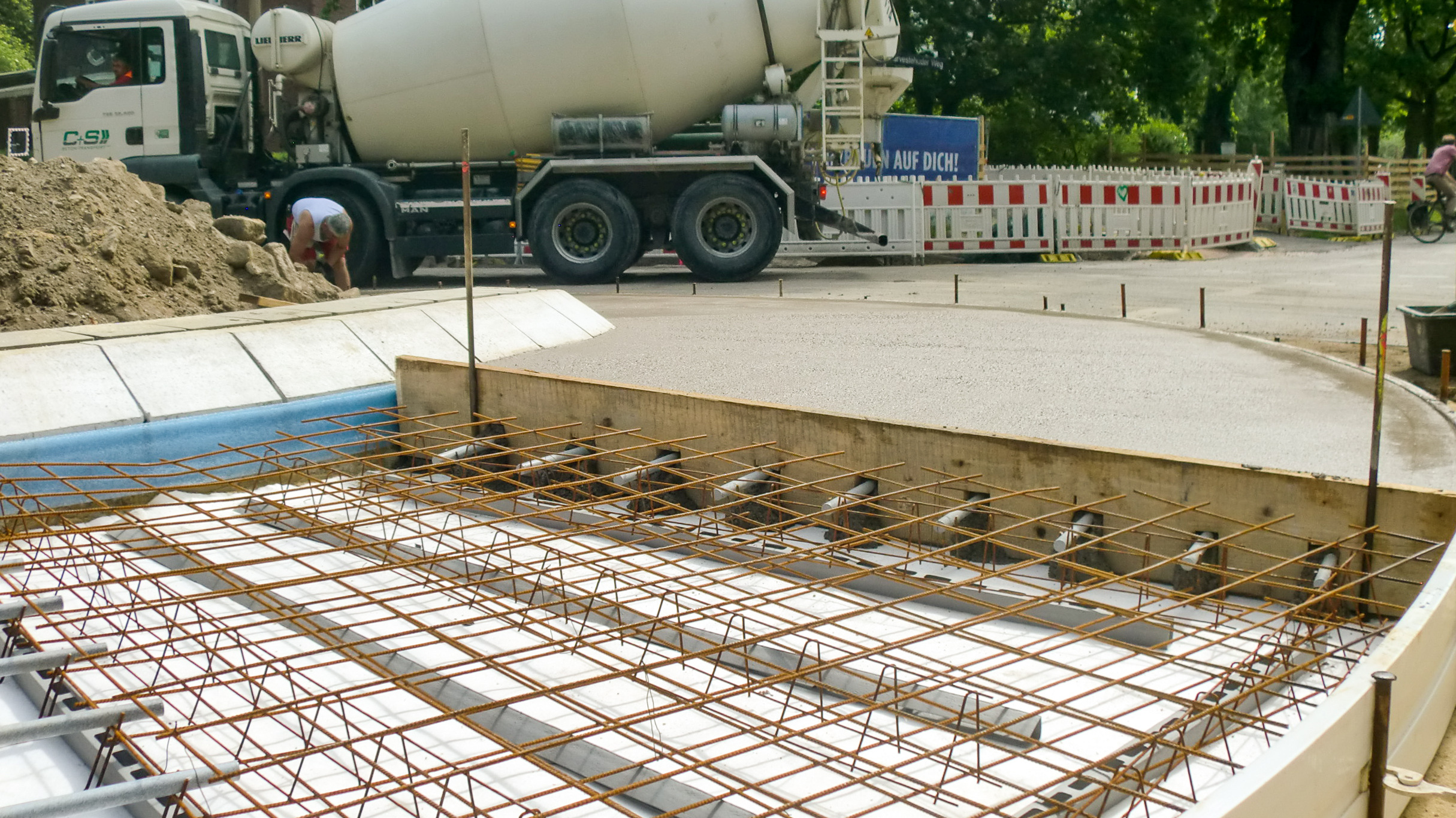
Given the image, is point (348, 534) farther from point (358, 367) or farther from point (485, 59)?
point (485, 59)

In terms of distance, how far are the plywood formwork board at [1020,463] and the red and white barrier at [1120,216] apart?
13207mm

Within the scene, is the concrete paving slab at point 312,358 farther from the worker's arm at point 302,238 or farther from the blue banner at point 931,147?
the blue banner at point 931,147

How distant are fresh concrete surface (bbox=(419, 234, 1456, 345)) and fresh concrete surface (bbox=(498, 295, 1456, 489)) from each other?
4.91ft

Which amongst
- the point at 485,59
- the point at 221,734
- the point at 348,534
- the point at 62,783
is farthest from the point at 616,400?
the point at 485,59

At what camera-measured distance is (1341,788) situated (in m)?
2.54

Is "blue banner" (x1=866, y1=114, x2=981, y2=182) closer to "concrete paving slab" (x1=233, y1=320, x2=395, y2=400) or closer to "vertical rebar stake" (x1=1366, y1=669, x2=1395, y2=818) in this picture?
"concrete paving slab" (x1=233, y1=320, x2=395, y2=400)

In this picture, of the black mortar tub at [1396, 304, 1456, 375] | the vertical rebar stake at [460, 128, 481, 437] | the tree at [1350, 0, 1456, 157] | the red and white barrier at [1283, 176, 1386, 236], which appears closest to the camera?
the vertical rebar stake at [460, 128, 481, 437]

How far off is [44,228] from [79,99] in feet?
20.9

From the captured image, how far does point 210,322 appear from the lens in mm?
7637

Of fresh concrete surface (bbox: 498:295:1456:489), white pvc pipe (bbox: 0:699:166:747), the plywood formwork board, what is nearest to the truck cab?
fresh concrete surface (bbox: 498:295:1456:489)

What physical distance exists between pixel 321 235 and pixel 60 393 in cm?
583

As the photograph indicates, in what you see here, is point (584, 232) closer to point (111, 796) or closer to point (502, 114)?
point (502, 114)

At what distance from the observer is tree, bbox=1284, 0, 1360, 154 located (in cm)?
2903

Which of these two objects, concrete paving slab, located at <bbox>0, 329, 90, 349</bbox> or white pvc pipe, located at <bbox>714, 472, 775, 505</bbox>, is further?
concrete paving slab, located at <bbox>0, 329, 90, 349</bbox>
